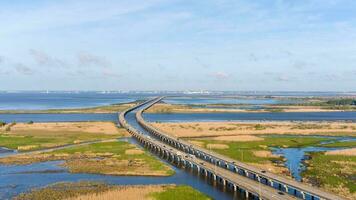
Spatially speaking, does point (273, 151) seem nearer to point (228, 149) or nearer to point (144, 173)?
point (228, 149)

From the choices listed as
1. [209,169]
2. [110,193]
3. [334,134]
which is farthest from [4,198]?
[334,134]

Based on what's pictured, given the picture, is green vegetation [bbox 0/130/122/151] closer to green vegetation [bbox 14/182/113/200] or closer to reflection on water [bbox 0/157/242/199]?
reflection on water [bbox 0/157/242/199]

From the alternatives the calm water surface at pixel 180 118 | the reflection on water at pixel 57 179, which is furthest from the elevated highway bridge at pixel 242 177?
the calm water surface at pixel 180 118

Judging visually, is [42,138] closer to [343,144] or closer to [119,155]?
[119,155]

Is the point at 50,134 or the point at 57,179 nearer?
the point at 57,179

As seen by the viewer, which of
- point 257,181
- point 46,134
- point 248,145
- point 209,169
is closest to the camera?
point 257,181

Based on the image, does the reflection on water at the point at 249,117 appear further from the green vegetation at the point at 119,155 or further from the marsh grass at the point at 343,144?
the green vegetation at the point at 119,155

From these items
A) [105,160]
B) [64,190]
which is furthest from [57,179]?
[105,160]
